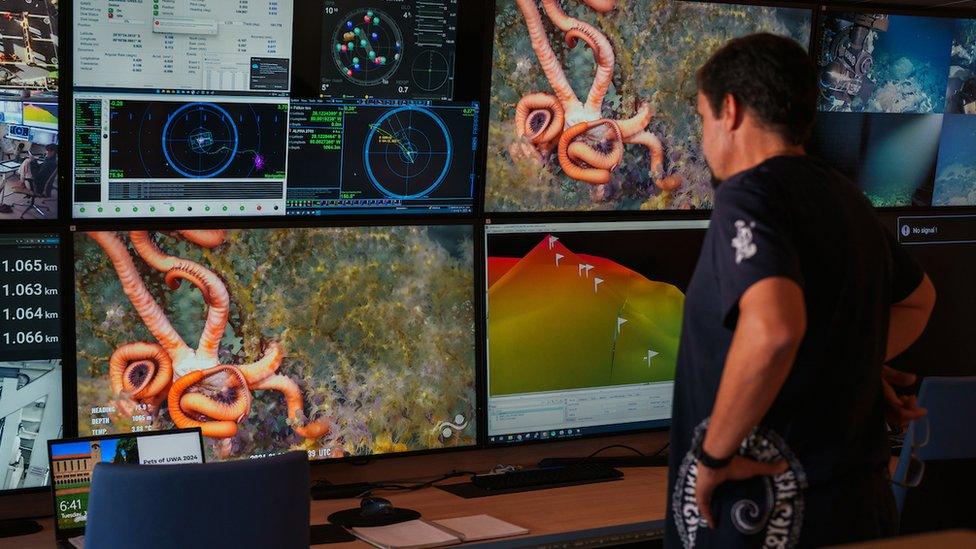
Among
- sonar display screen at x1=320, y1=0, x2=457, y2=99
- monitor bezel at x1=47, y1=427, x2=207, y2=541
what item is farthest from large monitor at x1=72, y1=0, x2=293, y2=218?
monitor bezel at x1=47, y1=427, x2=207, y2=541

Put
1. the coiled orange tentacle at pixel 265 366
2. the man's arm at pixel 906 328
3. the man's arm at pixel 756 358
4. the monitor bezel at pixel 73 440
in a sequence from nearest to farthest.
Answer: the man's arm at pixel 756 358
the man's arm at pixel 906 328
the monitor bezel at pixel 73 440
the coiled orange tentacle at pixel 265 366

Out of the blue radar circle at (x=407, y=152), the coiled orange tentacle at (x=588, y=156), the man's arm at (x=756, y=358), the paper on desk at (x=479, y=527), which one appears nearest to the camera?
the man's arm at (x=756, y=358)

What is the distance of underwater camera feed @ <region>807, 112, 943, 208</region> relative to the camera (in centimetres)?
382

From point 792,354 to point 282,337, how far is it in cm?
156

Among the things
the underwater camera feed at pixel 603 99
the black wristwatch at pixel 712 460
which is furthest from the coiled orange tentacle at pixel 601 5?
the black wristwatch at pixel 712 460

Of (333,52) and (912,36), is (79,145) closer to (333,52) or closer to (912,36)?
(333,52)

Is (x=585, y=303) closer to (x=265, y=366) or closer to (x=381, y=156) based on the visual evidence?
(x=381, y=156)

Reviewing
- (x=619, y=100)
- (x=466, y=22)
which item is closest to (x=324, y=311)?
(x=466, y=22)

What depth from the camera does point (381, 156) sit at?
126 inches

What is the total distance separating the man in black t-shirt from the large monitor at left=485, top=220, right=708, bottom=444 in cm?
125

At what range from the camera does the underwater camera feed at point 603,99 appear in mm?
3340

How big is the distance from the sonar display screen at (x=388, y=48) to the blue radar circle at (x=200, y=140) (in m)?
0.27

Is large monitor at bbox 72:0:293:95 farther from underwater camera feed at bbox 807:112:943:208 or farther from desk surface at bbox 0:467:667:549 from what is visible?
underwater camera feed at bbox 807:112:943:208

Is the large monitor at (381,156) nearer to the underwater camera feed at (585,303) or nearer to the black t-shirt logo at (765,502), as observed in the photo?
the underwater camera feed at (585,303)
